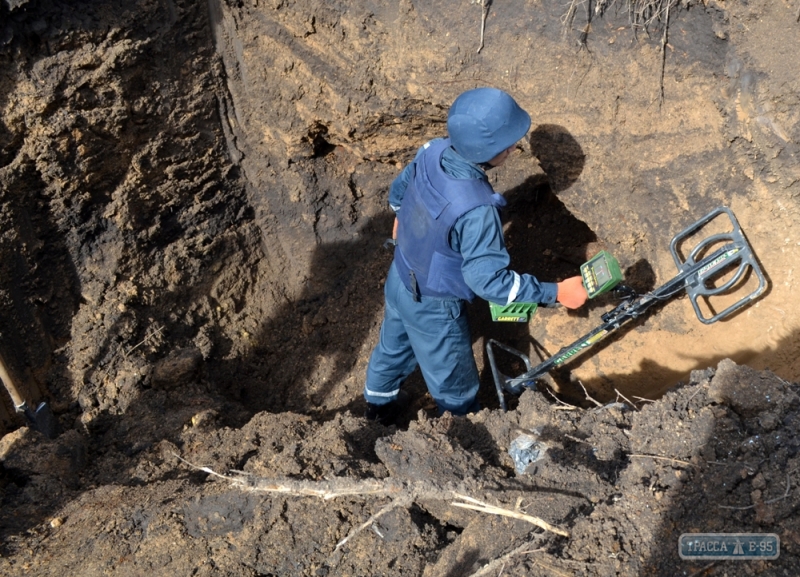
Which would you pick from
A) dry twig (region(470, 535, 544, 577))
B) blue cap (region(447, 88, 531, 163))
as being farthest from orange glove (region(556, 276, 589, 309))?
dry twig (region(470, 535, 544, 577))

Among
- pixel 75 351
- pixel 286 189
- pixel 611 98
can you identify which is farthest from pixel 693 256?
pixel 75 351

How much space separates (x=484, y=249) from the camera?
2.68 metres

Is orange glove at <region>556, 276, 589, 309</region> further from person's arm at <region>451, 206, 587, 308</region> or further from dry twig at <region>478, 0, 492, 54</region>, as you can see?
dry twig at <region>478, 0, 492, 54</region>

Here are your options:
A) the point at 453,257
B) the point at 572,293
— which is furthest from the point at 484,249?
the point at 572,293

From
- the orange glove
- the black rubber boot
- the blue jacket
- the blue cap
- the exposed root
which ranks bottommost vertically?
the black rubber boot

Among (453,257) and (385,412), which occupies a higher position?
(453,257)

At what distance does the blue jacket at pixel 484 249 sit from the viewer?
267 centimetres

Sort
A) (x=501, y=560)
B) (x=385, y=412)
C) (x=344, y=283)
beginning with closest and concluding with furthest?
(x=501, y=560) < (x=385, y=412) < (x=344, y=283)

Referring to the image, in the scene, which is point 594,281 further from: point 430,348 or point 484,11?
point 484,11

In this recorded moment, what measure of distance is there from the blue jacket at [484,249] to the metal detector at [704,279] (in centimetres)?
42

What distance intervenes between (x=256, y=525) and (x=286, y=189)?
Answer: 2.53 m

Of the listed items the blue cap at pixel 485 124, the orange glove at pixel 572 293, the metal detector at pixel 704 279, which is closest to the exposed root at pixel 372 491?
the orange glove at pixel 572 293

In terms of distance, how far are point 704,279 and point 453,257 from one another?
3.87 feet

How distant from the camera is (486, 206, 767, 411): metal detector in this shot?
2812mm
